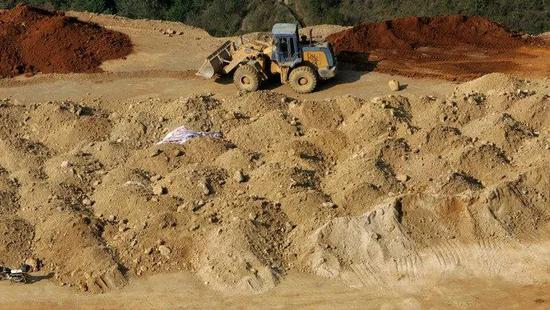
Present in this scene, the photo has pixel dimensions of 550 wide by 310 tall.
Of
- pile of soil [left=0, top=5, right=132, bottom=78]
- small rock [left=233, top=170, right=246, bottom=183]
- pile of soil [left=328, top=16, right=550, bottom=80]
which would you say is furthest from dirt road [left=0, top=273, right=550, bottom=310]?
pile of soil [left=0, top=5, right=132, bottom=78]

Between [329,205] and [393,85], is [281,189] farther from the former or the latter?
[393,85]

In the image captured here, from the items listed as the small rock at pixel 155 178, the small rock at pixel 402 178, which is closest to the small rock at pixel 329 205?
the small rock at pixel 402 178

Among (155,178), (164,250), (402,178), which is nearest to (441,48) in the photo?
(402,178)

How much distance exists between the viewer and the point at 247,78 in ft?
85.8

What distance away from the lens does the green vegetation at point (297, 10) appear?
37.0 meters

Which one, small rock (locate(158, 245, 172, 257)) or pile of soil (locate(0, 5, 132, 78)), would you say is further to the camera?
pile of soil (locate(0, 5, 132, 78))

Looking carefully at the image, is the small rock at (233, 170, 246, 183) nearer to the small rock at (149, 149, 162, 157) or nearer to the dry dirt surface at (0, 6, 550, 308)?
the dry dirt surface at (0, 6, 550, 308)

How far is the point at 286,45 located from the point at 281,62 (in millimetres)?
647

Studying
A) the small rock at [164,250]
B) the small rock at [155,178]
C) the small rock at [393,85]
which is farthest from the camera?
the small rock at [393,85]

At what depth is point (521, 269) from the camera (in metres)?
19.2

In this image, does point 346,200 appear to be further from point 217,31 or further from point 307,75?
point 217,31

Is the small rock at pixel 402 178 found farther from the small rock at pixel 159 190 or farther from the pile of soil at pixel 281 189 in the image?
the small rock at pixel 159 190

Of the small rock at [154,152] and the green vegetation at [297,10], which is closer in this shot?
the small rock at [154,152]

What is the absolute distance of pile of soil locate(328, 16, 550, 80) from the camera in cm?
2772
